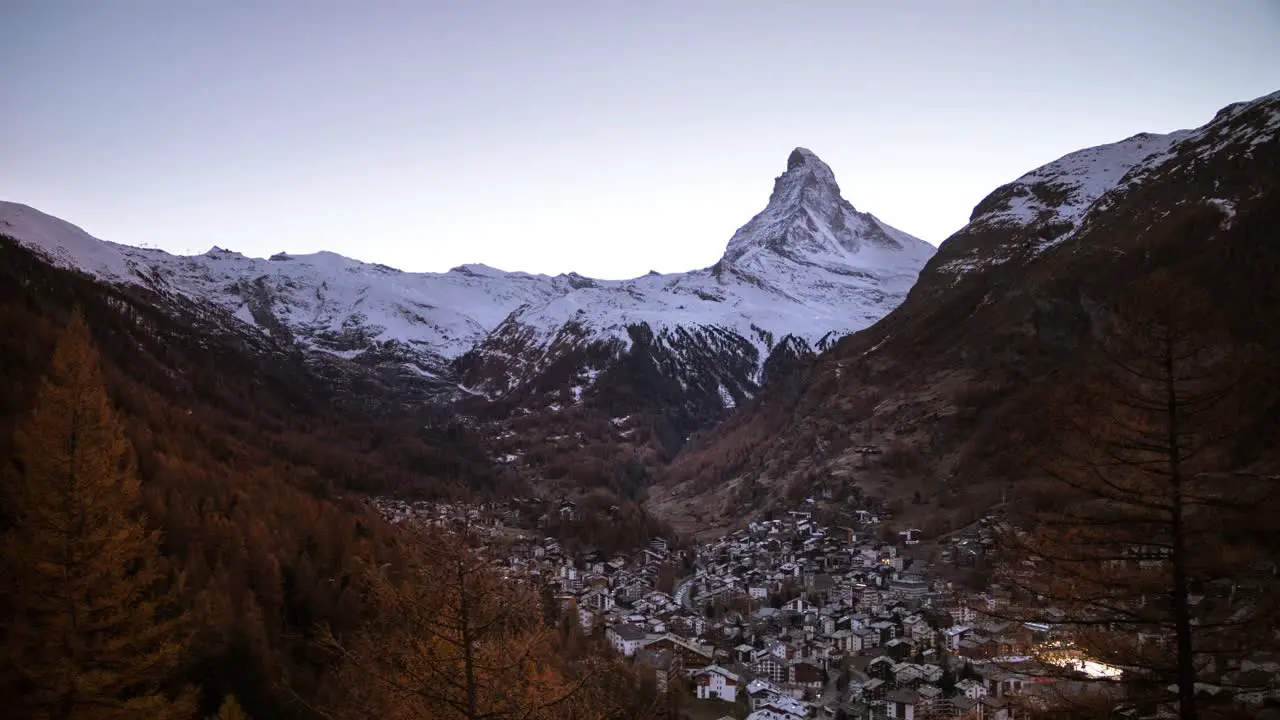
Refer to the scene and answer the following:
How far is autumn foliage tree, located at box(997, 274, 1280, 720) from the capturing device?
10648 mm

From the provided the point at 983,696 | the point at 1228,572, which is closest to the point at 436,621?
the point at 1228,572

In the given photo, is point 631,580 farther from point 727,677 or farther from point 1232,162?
point 1232,162

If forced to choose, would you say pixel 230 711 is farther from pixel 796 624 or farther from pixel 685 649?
pixel 796 624

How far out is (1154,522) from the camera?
36.9 feet

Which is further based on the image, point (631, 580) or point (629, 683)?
point (631, 580)

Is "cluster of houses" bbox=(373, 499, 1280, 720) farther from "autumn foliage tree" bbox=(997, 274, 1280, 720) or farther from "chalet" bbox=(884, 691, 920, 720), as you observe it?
"autumn foliage tree" bbox=(997, 274, 1280, 720)

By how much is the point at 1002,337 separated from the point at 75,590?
360 feet

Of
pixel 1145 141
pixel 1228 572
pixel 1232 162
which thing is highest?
pixel 1145 141

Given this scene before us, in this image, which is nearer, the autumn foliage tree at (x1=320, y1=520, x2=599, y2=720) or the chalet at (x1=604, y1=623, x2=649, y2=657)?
the autumn foliage tree at (x1=320, y1=520, x2=599, y2=720)

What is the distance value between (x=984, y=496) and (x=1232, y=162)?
64943mm

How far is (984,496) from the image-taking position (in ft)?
263

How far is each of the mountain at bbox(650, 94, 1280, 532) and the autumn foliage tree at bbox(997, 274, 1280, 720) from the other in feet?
168

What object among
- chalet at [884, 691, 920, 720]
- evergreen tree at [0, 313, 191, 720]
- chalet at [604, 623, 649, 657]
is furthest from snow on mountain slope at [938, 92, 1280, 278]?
evergreen tree at [0, 313, 191, 720]

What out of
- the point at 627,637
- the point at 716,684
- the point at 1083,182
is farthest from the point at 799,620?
the point at 1083,182
